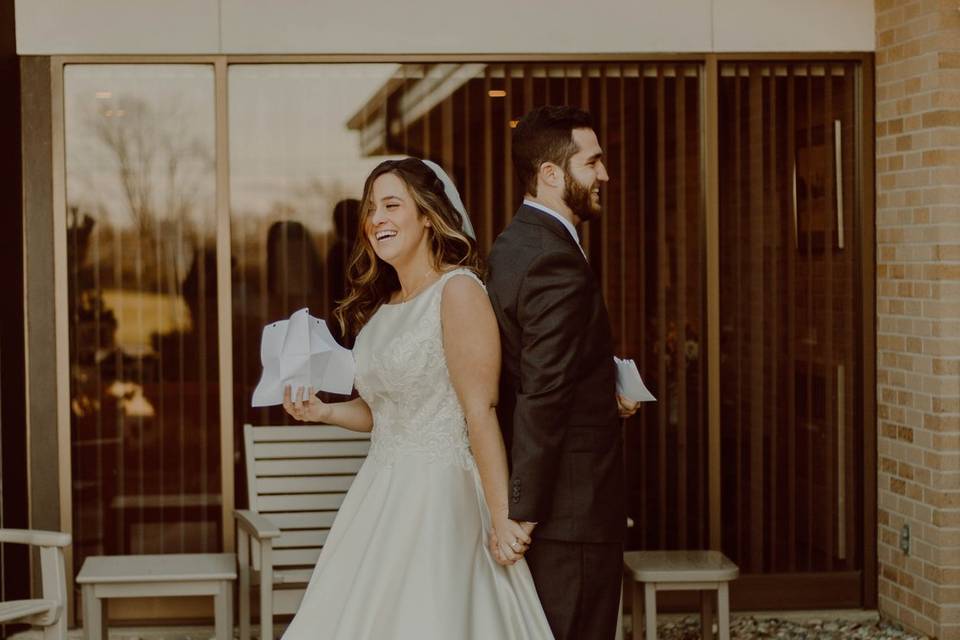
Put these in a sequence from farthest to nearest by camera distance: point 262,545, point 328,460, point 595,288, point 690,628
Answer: point 690,628 → point 328,460 → point 262,545 → point 595,288

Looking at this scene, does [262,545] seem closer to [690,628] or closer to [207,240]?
[207,240]

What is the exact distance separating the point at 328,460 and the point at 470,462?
188cm

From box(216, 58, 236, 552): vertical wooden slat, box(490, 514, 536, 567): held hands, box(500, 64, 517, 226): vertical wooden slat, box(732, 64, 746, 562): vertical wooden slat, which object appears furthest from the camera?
box(732, 64, 746, 562): vertical wooden slat

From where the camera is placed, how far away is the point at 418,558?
11.2 ft

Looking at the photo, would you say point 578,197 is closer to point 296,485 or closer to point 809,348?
point 296,485

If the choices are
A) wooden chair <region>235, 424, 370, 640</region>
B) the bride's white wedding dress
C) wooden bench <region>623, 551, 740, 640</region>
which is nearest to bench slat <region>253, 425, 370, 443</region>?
wooden chair <region>235, 424, 370, 640</region>

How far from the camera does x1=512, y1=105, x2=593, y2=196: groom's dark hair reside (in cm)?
341

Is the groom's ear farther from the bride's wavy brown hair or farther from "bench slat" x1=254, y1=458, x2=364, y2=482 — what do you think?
"bench slat" x1=254, y1=458, x2=364, y2=482

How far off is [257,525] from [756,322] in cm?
235

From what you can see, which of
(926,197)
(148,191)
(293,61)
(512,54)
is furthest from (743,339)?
(148,191)

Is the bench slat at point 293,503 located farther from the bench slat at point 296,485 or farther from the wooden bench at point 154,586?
the wooden bench at point 154,586

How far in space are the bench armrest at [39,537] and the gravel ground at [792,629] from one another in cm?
244

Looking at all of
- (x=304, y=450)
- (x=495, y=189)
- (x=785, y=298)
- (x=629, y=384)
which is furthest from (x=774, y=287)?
(x=629, y=384)

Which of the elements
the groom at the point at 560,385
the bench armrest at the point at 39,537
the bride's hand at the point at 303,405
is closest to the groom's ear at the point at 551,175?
the groom at the point at 560,385
